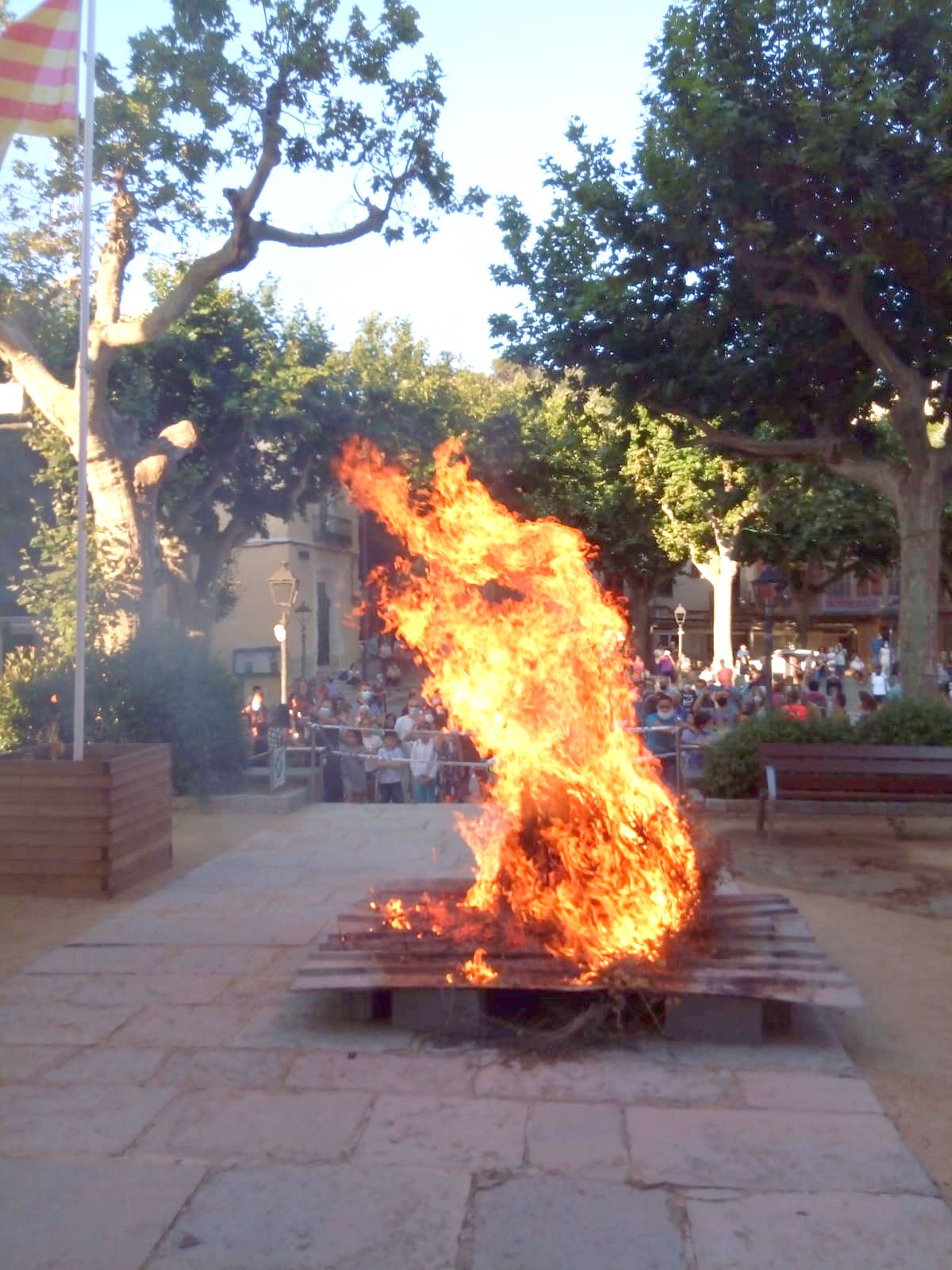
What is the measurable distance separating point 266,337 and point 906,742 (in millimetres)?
18635

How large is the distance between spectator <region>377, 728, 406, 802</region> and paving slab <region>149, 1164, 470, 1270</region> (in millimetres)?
9965

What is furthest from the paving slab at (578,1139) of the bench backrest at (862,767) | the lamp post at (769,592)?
the lamp post at (769,592)

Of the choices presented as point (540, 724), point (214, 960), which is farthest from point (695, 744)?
point (214, 960)

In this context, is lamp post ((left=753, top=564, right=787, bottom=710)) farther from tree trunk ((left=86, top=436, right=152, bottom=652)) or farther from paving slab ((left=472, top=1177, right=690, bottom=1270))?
paving slab ((left=472, top=1177, right=690, bottom=1270))

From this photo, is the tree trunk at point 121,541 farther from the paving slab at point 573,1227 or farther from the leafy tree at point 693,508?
the leafy tree at point 693,508

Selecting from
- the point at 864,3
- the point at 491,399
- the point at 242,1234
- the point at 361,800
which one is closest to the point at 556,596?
the point at 242,1234

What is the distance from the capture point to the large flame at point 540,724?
237 inches

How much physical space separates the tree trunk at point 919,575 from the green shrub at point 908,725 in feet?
3.28

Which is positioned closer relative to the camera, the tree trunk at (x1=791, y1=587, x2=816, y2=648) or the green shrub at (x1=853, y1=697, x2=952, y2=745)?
the green shrub at (x1=853, y1=697, x2=952, y2=745)

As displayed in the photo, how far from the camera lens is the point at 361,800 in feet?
48.2

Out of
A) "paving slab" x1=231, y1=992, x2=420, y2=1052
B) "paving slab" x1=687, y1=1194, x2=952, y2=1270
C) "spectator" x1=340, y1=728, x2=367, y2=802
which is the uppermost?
"spectator" x1=340, y1=728, x2=367, y2=802

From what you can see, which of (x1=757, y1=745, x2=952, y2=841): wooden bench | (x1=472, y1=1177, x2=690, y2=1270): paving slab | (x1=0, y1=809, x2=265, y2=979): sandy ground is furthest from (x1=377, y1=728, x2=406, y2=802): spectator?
(x1=472, y1=1177, x2=690, y2=1270): paving slab

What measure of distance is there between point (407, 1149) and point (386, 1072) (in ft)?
2.54

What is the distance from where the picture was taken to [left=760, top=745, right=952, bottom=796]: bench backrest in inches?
434
